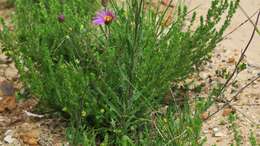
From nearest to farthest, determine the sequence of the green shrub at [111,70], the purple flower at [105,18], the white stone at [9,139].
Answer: the purple flower at [105,18]
the green shrub at [111,70]
the white stone at [9,139]

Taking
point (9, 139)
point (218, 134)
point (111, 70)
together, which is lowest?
point (218, 134)

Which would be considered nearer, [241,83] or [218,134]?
→ [218,134]

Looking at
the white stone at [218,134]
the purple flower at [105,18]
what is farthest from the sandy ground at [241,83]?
the purple flower at [105,18]

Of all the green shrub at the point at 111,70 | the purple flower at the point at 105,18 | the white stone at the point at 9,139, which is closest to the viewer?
the purple flower at the point at 105,18

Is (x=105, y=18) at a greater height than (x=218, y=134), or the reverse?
(x=105, y=18)

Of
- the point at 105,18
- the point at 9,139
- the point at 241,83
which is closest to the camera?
the point at 105,18

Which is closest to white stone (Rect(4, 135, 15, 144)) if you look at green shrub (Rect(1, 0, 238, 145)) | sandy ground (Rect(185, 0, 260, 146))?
green shrub (Rect(1, 0, 238, 145))

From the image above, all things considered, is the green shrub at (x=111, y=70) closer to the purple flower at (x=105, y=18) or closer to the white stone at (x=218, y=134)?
the purple flower at (x=105, y=18)

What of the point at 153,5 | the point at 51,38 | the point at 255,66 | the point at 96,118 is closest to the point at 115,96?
the point at 96,118

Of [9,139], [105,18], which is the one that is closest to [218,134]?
[105,18]

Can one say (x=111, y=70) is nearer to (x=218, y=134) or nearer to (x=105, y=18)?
(x=105, y=18)

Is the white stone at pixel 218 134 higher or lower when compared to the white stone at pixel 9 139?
lower

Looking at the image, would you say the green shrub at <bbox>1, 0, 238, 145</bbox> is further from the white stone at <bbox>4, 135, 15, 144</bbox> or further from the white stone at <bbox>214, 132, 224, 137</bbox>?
the white stone at <bbox>214, 132, 224, 137</bbox>

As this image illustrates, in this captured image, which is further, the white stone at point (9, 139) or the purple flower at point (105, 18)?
the white stone at point (9, 139)
